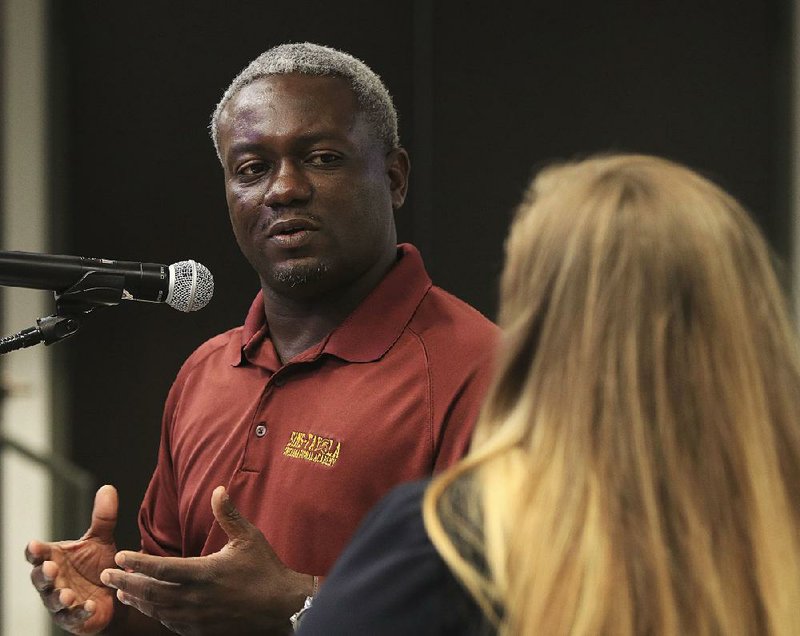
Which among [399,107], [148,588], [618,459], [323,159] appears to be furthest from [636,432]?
[399,107]

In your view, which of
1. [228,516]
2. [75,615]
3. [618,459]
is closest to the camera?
[618,459]

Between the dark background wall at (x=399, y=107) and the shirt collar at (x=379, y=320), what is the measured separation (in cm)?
113

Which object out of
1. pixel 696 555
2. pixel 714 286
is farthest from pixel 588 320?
pixel 696 555

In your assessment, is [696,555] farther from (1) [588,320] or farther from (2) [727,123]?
(2) [727,123]

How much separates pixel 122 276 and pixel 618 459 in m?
0.94

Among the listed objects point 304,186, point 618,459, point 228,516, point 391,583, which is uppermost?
point 304,186

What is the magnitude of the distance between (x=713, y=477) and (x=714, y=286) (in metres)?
0.16

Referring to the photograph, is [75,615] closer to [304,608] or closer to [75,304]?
[304,608]

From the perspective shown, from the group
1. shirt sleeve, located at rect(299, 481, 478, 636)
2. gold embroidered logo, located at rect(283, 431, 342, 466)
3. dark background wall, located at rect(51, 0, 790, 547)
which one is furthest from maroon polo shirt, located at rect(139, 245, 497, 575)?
dark background wall, located at rect(51, 0, 790, 547)

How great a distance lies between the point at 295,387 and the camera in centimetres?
199

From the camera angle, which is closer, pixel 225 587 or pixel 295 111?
pixel 225 587

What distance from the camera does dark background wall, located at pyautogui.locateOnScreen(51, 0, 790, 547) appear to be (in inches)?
125

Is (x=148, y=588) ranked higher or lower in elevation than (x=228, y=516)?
lower

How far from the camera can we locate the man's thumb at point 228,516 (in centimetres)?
164
